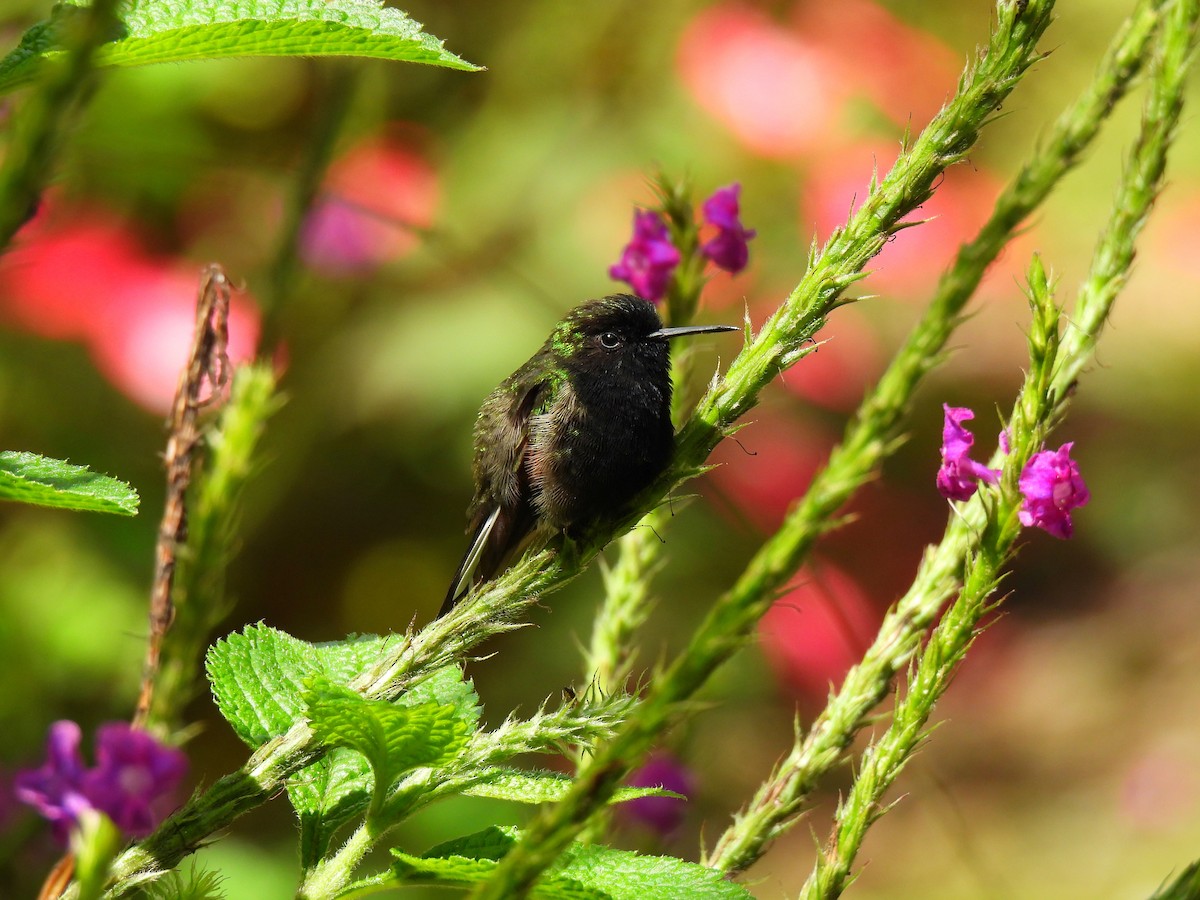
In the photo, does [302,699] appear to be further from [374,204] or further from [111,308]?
[374,204]

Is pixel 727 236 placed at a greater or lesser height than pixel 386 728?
greater

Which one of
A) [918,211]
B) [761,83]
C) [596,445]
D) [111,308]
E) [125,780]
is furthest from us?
[761,83]

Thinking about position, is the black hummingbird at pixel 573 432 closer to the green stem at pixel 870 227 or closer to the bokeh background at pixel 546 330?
the green stem at pixel 870 227

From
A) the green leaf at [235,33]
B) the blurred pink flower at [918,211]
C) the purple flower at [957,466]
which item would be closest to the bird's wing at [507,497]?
the purple flower at [957,466]

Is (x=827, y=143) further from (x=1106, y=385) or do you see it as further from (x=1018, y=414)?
(x=1018, y=414)

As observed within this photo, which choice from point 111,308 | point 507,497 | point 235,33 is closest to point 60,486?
point 235,33

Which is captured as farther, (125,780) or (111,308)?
(111,308)

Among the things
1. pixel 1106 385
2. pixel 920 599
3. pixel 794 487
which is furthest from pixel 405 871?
pixel 1106 385
